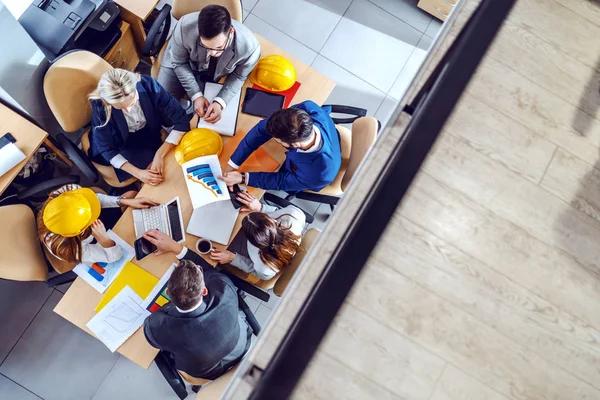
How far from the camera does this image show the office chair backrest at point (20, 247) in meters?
2.32

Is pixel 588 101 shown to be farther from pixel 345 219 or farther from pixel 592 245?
pixel 345 219

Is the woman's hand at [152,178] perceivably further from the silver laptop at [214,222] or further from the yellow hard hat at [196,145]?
the silver laptop at [214,222]

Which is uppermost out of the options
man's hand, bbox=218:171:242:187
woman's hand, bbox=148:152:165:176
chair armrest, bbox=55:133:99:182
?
man's hand, bbox=218:171:242:187

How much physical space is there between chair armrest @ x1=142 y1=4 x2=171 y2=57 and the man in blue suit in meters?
1.09

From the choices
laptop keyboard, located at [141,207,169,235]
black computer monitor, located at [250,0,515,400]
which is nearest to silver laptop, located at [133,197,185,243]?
laptop keyboard, located at [141,207,169,235]

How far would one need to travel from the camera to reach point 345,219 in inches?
54.4

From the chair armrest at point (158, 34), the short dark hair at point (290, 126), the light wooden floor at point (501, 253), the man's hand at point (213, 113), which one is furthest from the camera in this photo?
the chair armrest at point (158, 34)

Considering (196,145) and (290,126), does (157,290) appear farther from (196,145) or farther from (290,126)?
(290,126)

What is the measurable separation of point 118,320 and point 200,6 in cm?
204

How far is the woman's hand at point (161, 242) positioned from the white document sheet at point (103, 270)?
0.15 m

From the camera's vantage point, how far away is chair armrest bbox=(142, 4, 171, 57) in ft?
9.55

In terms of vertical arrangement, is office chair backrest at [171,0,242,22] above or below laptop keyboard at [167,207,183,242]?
above

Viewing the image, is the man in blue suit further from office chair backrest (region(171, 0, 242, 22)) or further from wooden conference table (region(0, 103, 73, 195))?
wooden conference table (region(0, 103, 73, 195))

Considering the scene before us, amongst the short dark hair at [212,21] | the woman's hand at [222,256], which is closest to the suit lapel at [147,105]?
the short dark hair at [212,21]
